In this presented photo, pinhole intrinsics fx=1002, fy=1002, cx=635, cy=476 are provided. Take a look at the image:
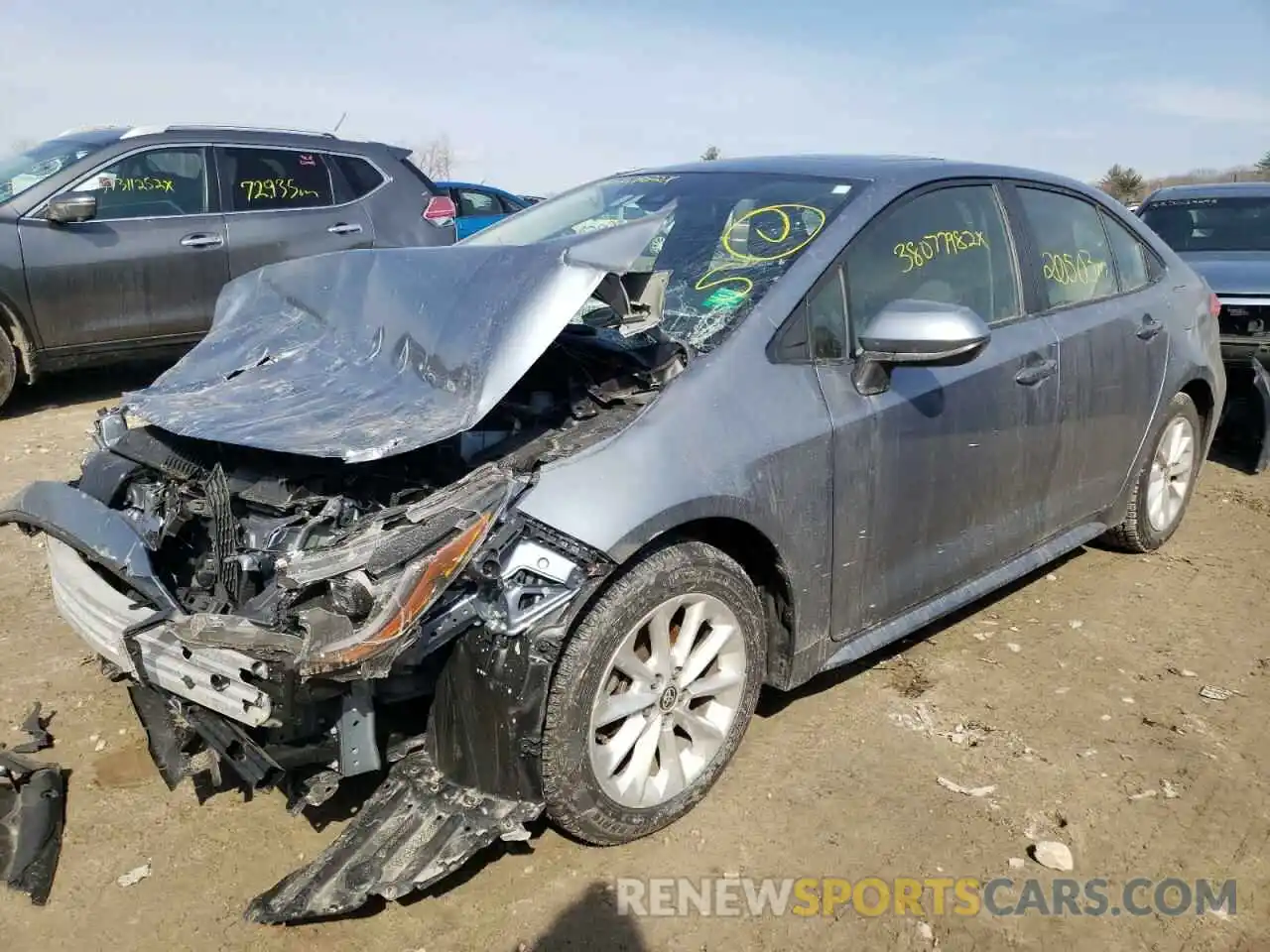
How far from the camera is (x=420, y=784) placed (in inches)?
94.5

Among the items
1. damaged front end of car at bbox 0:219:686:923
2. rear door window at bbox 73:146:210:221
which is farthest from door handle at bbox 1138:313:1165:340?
rear door window at bbox 73:146:210:221

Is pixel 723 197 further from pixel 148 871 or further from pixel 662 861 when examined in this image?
pixel 148 871

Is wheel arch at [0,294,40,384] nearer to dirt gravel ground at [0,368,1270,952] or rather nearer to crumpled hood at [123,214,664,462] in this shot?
dirt gravel ground at [0,368,1270,952]

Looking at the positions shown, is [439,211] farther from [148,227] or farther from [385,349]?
[385,349]

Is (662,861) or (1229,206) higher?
(1229,206)

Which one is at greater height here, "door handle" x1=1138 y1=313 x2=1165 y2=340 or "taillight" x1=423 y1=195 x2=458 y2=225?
"taillight" x1=423 y1=195 x2=458 y2=225

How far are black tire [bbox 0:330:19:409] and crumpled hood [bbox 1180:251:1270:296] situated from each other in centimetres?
736

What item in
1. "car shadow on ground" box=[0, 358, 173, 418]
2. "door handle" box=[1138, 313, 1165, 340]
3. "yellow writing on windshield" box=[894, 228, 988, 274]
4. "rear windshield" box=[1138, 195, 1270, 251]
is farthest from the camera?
"rear windshield" box=[1138, 195, 1270, 251]

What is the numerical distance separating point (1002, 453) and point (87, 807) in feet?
9.83

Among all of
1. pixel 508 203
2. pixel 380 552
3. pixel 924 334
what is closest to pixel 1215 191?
pixel 924 334

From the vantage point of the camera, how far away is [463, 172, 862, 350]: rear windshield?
9.40 feet

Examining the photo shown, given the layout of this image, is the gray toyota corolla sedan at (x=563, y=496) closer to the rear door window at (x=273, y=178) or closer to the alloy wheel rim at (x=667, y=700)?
the alloy wheel rim at (x=667, y=700)

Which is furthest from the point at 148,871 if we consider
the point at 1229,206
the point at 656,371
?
the point at 1229,206

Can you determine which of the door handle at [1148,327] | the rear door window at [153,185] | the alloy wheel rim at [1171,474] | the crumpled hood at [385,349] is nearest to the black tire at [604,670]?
the crumpled hood at [385,349]
